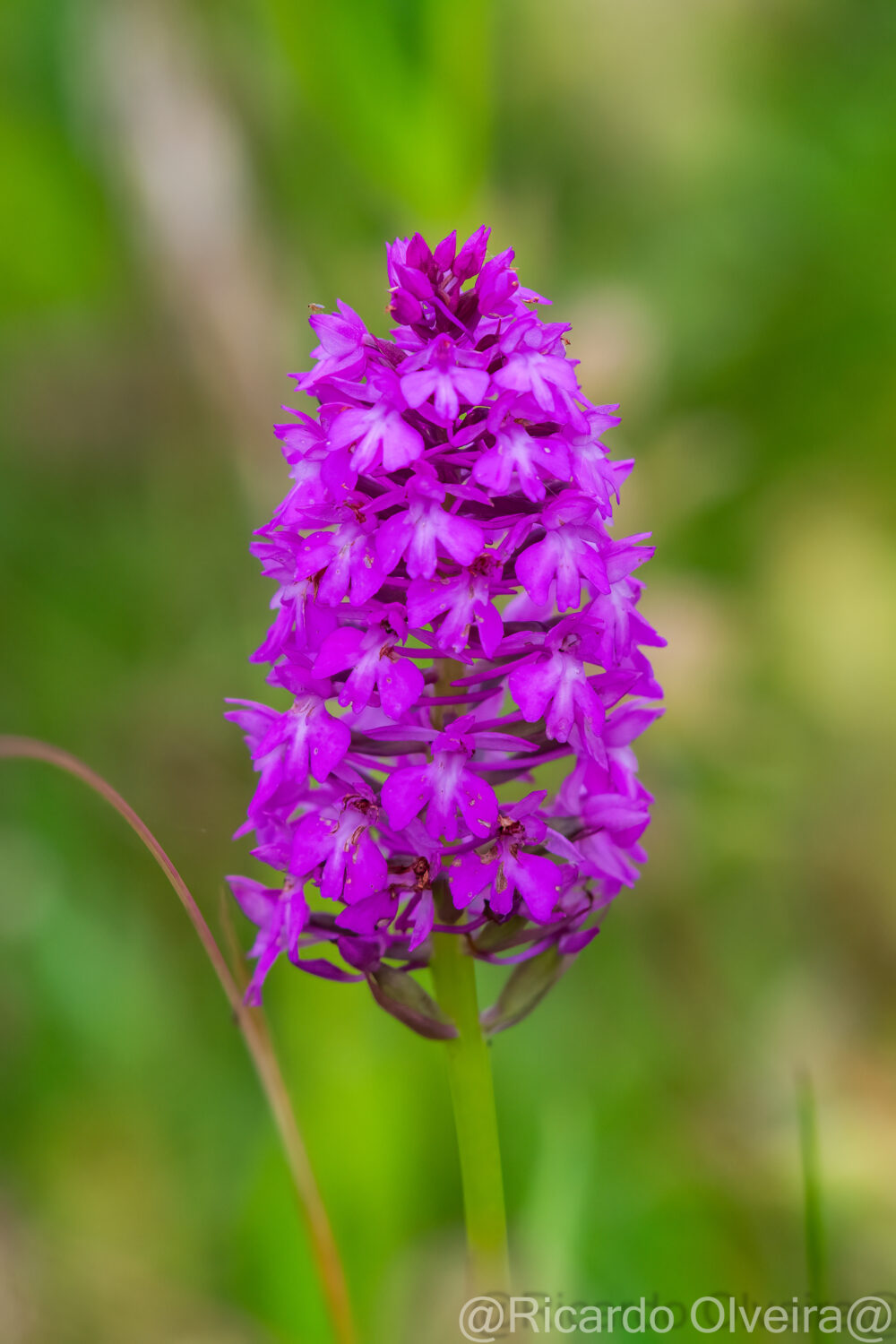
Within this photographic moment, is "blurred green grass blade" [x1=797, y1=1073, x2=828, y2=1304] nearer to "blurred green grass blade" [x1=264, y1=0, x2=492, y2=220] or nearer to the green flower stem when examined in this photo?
the green flower stem

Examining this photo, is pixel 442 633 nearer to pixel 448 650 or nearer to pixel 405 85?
pixel 448 650

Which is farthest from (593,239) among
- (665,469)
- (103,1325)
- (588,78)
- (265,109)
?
(103,1325)

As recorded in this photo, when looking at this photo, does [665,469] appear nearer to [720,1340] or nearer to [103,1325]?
[720,1340]

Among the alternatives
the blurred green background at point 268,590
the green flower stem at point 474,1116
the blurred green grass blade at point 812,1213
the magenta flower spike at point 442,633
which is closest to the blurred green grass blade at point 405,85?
the blurred green background at point 268,590

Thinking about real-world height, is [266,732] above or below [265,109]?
below

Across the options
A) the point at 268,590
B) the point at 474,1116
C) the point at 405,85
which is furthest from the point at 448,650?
the point at 405,85

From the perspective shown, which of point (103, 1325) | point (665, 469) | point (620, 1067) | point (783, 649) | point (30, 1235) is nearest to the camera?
point (103, 1325)

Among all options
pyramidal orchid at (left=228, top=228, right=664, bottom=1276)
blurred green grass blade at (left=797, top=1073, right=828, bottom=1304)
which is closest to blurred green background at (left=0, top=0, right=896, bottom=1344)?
blurred green grass blade at (left=797, top=1073, right=828, bottom=1304)
